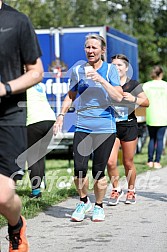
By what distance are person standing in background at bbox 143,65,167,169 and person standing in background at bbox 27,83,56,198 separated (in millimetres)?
5363

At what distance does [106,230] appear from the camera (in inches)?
284

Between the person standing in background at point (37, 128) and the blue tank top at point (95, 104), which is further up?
the blue tank top at point (95, 104)

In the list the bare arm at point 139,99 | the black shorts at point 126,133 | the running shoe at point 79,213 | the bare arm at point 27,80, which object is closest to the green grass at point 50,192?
the running shoe at point 79,213

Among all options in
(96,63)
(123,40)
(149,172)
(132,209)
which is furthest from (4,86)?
(123,40)

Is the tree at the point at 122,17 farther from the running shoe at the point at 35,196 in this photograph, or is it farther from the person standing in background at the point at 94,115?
the person standing in background at the point at 94,115

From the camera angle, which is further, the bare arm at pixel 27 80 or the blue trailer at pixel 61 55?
the blue trailer at pixel 61 55

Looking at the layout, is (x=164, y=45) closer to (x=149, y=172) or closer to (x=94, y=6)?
(x=94, y=6)

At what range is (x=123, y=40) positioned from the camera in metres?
18.7

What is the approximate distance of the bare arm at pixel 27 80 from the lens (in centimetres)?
489

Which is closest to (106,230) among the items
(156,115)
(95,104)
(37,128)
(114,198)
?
(95,104)

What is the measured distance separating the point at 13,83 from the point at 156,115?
10.4 meters

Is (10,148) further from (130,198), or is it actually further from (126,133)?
(130,198)

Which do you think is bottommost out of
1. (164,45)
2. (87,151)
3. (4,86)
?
(164,45)

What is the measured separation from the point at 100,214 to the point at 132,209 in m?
0.96
